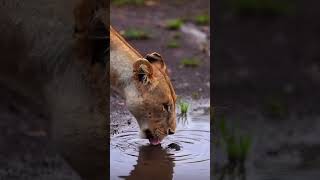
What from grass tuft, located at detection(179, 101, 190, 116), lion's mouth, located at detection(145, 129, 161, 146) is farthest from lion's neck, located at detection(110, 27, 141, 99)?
grass tuft, located at detection(179, 101, 190, 116)

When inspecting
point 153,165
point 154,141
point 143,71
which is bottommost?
point 153,165

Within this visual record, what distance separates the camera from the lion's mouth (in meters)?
4.44

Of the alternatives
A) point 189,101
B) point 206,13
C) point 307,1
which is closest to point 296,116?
point 189,101

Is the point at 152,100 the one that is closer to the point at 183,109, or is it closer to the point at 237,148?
the point at 237,148

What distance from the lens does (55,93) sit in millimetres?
4309

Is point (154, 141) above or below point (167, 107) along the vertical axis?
below

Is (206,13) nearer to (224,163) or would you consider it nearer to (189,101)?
(189,101)

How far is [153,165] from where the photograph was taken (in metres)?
4.40

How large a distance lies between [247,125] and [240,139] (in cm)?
82

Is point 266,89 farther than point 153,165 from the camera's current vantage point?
Yes

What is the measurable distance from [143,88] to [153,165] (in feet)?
1.38

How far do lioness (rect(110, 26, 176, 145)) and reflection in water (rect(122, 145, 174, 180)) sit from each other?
0.16 meters

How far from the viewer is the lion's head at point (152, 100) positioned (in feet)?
14.2

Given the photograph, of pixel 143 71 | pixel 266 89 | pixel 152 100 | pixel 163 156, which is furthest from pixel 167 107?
pixel 266 89
